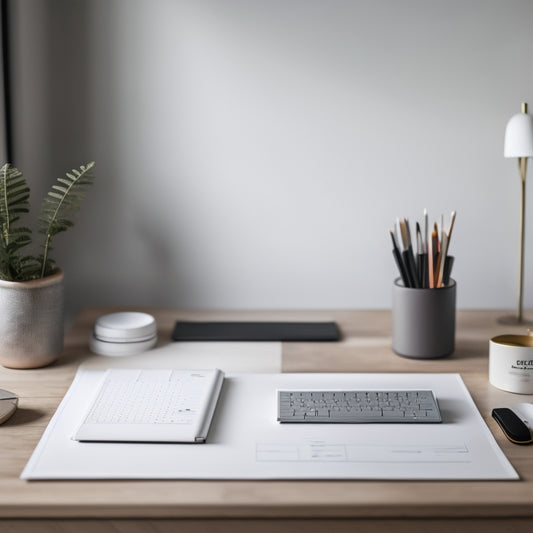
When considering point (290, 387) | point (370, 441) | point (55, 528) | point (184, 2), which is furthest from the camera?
point (184, 2)

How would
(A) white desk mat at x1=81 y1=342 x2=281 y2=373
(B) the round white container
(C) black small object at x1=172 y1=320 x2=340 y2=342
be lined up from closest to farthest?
(B) the round white container → (A) white desk mat at x1=81 y1=342 x2=281 y2=373 → (C) black small object at x1=172 y1=320 x2=340 y2=342

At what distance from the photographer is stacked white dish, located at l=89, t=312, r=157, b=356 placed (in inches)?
46.3

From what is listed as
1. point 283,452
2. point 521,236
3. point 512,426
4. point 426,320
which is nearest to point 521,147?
point 521,236

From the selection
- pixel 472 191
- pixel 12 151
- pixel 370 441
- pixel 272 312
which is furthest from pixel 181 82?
pixel 370 441

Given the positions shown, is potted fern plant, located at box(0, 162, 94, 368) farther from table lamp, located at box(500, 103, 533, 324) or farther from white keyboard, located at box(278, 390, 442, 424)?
table lamp, located at box(500, 103, 533, 324)

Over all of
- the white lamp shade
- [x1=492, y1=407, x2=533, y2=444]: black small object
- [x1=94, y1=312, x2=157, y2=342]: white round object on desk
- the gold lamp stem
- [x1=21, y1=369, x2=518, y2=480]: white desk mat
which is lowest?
[x1=21, y1=369, x2=518, y2=480]: white desk mat

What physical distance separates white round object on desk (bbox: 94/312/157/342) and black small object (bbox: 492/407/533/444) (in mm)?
580

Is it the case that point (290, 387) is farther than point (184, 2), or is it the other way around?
point (184, 2)

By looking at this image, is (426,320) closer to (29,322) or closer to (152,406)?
(152,406)

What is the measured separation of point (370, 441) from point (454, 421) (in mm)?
133

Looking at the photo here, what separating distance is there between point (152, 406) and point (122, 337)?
0.26 m

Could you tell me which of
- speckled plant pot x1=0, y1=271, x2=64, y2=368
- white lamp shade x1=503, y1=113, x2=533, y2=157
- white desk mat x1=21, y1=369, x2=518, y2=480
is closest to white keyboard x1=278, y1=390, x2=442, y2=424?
white desk mat x1=21, y1=369, x2=518, y2=480

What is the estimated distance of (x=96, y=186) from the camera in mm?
1396

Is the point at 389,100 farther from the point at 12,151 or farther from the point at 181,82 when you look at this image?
the point at 12,151
